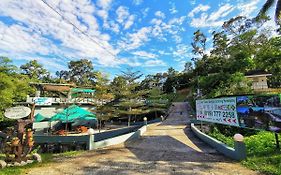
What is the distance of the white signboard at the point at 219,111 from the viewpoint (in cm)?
907

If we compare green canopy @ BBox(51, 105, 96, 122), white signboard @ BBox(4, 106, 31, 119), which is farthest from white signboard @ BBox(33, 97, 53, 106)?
white signboard @ BBox(4, 106, 31, 119)

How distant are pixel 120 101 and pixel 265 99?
15590mm

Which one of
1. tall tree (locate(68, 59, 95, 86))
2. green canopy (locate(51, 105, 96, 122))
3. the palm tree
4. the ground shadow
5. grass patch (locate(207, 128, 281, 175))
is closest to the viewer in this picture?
grass patch (locate(207, 128, 281, 175))

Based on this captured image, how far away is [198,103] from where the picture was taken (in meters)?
13.2

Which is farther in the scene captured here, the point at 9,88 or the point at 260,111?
the point at 9,88

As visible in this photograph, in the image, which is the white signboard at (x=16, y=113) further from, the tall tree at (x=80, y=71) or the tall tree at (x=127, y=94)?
the tall tree at (x=80, y=71)

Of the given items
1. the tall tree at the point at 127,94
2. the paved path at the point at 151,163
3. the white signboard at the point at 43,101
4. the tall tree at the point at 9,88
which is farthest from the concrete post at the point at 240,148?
the white signboard at the point at 43,101

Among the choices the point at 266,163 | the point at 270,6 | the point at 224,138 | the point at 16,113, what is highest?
the point at 270,6

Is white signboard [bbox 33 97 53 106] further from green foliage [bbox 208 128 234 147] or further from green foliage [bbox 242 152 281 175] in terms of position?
green foliage [bbox 242 152 281 175]

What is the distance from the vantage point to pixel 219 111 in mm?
10281

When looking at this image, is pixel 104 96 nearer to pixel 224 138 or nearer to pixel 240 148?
pixel 224 138

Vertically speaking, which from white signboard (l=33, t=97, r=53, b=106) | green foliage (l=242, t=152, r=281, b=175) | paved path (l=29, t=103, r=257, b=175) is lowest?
paved path (l=29, t=103, r=257, b=175)

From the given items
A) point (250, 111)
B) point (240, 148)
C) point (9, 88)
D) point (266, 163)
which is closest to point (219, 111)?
point (250, 111)

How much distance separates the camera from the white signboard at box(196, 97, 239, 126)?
9070 mm
